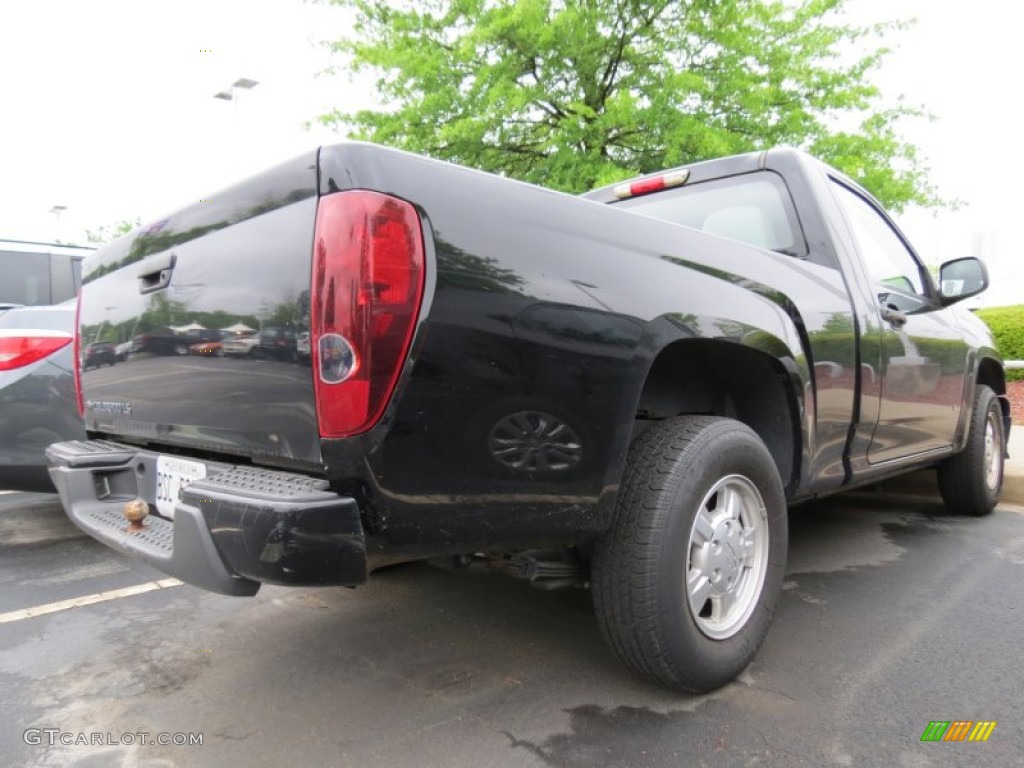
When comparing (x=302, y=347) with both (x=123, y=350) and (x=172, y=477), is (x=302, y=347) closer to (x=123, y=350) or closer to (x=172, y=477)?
(x=172, y=477)

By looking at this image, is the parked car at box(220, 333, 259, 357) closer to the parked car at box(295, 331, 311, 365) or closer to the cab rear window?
the parked car at box(295, 331, 311, 365)

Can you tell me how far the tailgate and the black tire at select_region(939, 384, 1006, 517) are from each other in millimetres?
4224

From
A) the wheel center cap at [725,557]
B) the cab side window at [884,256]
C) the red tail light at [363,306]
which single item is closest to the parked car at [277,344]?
the red tail light at [363,306]

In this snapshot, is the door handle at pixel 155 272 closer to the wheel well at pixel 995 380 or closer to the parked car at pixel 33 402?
the parked car at pixel 33 402

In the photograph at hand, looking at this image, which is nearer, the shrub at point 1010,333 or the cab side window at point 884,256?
the cab side window at point 884,256

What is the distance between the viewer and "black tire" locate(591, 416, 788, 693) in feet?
6.69

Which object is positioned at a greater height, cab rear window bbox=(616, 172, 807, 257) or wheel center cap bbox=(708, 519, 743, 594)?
cab rear window bbox=(616, 172, 807, 257)

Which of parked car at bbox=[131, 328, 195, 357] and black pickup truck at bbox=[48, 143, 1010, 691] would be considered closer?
black pickup truck at bbox=[48, 143, 1010, 691]

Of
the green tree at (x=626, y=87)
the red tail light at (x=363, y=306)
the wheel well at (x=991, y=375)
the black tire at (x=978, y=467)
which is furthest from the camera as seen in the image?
the green tree at (x=626, y=87)

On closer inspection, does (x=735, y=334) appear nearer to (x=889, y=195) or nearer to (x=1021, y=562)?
(x=1021, y=562)

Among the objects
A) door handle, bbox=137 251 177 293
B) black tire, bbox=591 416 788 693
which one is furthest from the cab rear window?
door handle, bbox=137 251 177 293

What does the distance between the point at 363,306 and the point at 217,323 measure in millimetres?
591

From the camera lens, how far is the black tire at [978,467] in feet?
14.4

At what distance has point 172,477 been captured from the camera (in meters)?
2.12
